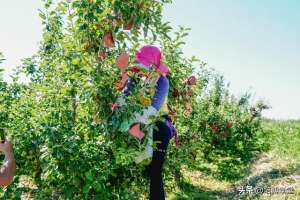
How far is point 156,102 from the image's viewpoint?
3006 mm

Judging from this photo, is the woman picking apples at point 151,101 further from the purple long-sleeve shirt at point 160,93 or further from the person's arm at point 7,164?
the person's arm at point 7,164

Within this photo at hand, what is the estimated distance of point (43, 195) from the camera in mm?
2998

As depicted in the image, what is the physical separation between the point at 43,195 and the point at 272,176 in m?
3.81

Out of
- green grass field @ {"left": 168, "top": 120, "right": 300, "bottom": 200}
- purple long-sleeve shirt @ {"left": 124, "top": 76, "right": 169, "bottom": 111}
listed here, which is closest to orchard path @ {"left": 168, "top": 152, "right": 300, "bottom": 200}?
green grass field @ {"left": 168, "top": 120, "right": 300, "bottom": 200}

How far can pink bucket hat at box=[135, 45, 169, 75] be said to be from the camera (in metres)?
2.81

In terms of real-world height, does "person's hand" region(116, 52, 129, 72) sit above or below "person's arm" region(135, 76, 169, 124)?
above

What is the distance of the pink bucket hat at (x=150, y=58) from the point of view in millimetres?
2811

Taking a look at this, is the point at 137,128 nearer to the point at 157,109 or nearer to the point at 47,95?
Result: the point at 157,109

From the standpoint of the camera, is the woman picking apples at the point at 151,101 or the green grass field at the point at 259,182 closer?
the woman picking apples at the point at 151,101

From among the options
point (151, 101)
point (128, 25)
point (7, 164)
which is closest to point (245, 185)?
point (151, 101)

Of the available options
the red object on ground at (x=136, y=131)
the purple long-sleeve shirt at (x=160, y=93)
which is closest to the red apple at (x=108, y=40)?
the purple long-sleeve shirt at (x=160, y=93)

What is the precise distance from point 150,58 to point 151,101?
328mm

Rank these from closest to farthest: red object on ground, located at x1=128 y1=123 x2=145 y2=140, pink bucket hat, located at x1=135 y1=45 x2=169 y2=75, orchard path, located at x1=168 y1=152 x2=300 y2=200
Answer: red object on ground, located at x1=128 y1=123 x2=145 y2=140
pink bucket hat, located at x1=135 y1=45 x2=169 y2=75
orchard path, located at x1=168 y1=152 x2=300 y2=200

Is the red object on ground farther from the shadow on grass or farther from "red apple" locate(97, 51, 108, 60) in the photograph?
the shadow on grass
